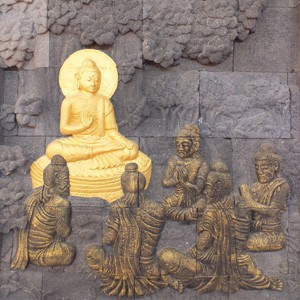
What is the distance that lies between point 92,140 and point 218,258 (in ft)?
6.65

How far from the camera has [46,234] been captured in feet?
17.5

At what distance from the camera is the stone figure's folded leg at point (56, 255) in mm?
5336

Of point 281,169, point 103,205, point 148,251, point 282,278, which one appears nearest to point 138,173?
point 103,205

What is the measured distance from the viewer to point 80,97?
554 cm

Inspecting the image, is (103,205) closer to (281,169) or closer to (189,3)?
(281,169)

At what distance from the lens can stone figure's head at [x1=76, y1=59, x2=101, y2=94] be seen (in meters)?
5.46

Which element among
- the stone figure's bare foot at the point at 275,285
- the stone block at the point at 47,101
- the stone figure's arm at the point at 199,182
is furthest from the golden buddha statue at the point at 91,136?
the stone figure's bare foot at the point at 275,285

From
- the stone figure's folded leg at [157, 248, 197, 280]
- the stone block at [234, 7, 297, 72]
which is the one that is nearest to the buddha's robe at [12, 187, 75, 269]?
the stone figure's folded leg at [157, 248, 197, 280]

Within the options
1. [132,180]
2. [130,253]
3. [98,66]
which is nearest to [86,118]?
[98,66]

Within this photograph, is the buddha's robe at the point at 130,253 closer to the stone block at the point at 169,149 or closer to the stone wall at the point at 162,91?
the stone wall at the point at 162,91

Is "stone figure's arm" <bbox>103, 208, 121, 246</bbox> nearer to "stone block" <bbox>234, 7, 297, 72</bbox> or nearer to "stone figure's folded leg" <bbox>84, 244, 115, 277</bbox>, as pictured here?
"stone figure's folded leg" <bbox>84, 244, 115, 277</bbox>

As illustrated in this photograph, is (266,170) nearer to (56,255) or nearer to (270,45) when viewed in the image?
(270,45)

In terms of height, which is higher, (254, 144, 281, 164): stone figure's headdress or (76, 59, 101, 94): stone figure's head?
(76, 59, 101, 94): stone figure's head

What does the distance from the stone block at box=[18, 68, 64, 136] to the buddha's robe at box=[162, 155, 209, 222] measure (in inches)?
57.2
